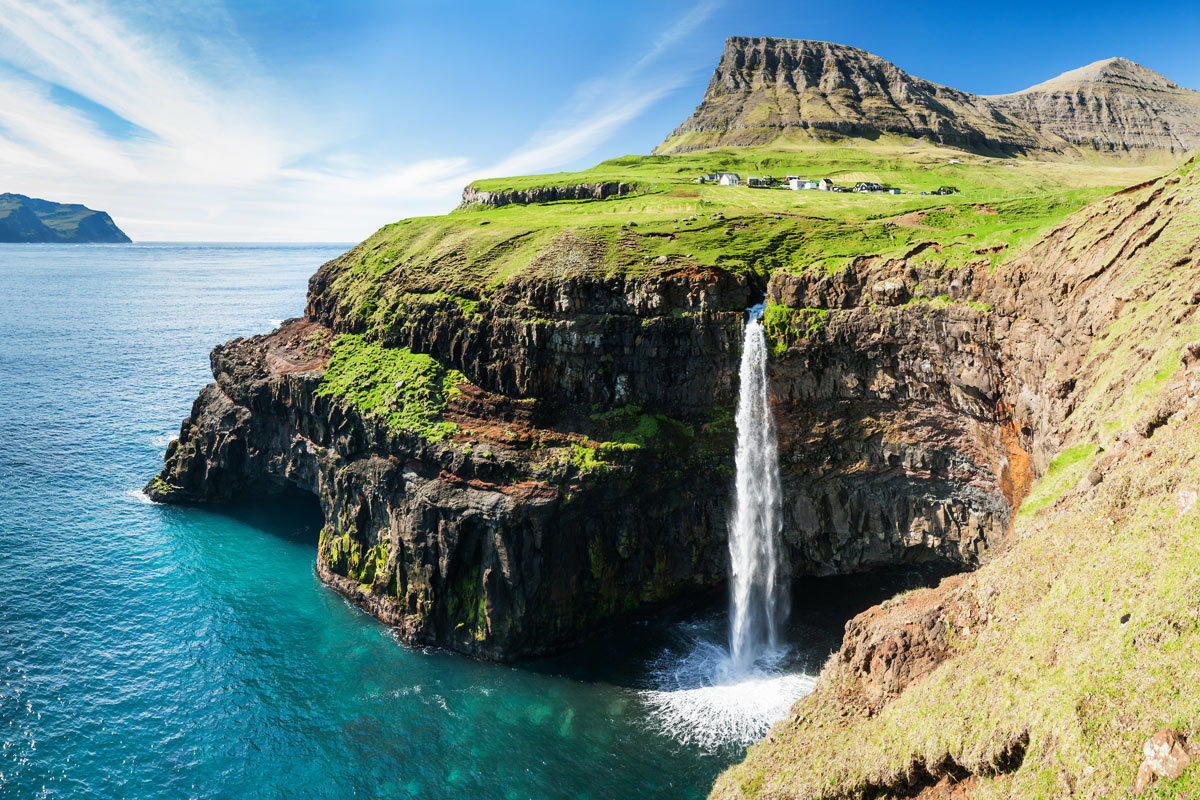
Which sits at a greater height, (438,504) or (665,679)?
(438,504)

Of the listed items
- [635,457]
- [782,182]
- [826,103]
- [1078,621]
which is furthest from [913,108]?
[1078,621]

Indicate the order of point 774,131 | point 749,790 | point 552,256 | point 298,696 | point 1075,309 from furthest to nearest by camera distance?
1. point 774,131
2. point 552,256
3. point 298,696
4. point 1075,309
5. point 749,790

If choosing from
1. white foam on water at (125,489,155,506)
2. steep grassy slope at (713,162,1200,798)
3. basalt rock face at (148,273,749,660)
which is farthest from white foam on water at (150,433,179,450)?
steep grassy slope at (713,162,1200,798)

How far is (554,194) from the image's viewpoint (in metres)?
81.0

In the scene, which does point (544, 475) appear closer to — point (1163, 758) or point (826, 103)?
point (1163, 758)

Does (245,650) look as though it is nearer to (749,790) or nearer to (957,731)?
(749,790)

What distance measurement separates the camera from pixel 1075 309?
31109mm

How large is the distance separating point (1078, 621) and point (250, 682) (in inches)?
1681

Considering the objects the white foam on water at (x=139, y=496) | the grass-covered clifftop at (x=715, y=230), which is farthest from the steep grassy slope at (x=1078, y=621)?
the white foam on water at (x=139, y=496)

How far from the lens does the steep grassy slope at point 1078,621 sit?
14.6 m

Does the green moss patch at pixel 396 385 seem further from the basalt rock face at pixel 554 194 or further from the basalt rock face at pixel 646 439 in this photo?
the basalt rock face at pixel 554 194

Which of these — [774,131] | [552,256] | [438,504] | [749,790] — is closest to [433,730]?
[438,504]

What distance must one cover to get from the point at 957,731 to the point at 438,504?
32987 millimetres

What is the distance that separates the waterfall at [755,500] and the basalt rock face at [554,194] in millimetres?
38661
